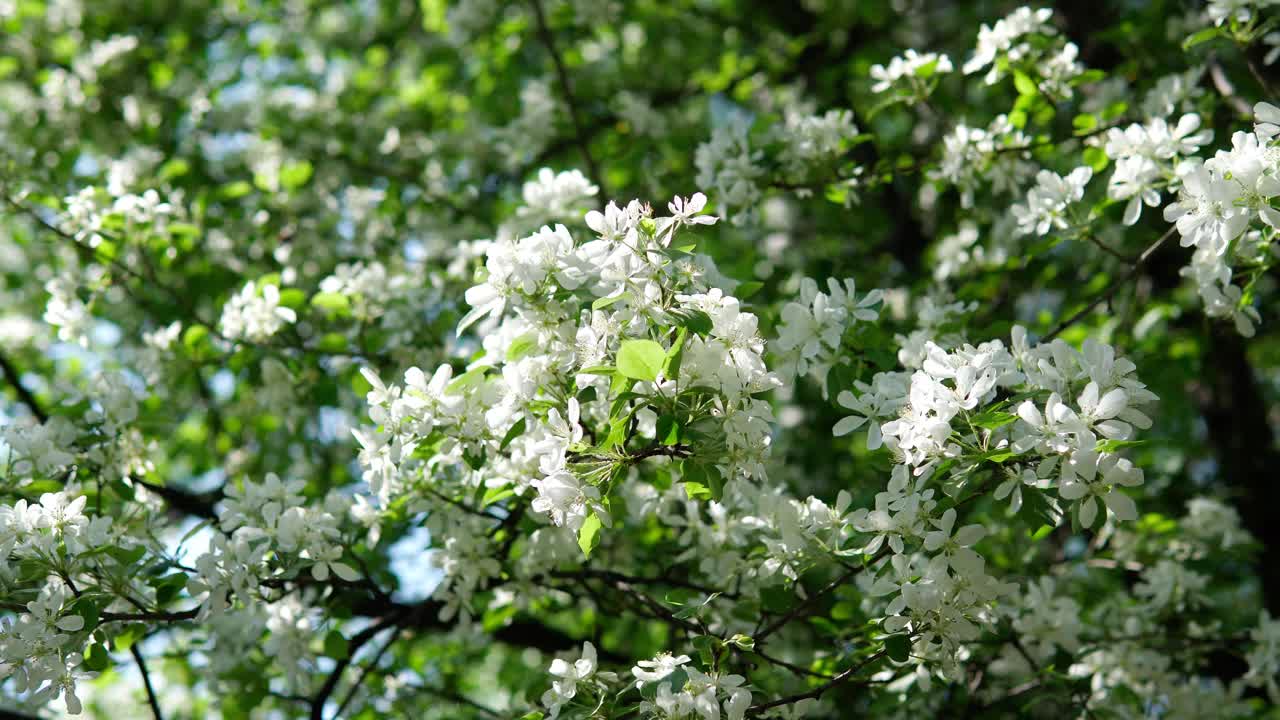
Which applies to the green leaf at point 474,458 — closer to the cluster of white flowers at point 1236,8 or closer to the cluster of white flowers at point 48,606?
the cluster of white flowers at point 48,606

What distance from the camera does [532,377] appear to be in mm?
2328

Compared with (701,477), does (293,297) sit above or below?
above

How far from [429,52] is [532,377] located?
4.50 metres

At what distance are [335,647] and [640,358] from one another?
5.40 feet

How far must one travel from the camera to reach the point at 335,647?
3.04 m

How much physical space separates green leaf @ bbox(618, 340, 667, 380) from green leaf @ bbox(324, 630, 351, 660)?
1.59 metres

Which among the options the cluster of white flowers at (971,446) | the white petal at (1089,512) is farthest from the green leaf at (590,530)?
the white petal at (1089,512)

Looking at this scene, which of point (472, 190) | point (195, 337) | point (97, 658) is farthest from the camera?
point (472, 190)

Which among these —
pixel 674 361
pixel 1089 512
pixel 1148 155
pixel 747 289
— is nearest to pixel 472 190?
pixel 747 289

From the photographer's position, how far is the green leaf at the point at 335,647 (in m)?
3.04

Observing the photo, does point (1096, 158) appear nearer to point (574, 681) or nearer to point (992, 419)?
point (992, 419)

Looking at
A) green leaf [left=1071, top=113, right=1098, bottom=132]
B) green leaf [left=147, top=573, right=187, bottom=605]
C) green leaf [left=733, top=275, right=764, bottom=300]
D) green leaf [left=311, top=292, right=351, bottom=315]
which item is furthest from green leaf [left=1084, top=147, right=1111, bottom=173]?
green leaf [left=147, top=573, right=187, bottom=605]

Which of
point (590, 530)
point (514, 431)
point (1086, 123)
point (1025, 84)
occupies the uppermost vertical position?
point (1025, 84)

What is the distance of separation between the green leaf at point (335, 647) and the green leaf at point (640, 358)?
5.22 ft
